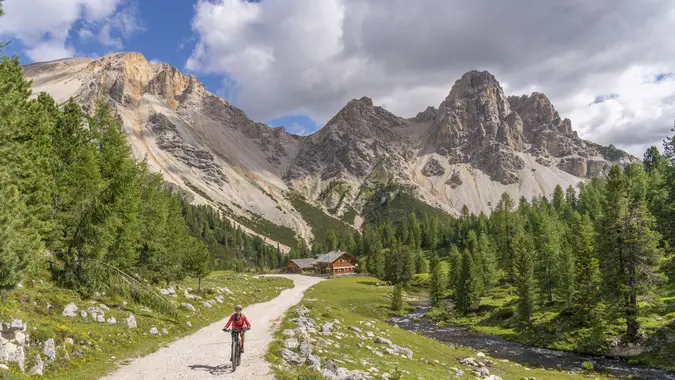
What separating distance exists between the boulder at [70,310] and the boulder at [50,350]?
649cm

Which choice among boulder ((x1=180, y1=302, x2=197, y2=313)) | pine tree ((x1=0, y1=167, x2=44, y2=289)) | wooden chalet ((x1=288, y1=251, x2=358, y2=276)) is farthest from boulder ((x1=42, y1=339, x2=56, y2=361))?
wooden chalet ((x1=288, y1=251, x2=358, y2=276))

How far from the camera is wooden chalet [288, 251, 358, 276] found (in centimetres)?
16212

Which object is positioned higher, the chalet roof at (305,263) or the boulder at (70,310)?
the boulder at (70,310)

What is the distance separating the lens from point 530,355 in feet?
149

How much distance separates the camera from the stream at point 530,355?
121ft

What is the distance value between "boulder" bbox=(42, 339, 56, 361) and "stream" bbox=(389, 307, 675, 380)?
4051cm

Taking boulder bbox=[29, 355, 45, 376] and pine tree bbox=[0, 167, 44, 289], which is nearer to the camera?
pine tree bbox=[0, 167, 44, 289]

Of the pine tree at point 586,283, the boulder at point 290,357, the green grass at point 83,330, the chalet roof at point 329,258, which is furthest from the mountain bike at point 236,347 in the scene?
the chalet roof at point 329,258

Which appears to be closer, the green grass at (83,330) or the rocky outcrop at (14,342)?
the rocky outcrop at (14,342)

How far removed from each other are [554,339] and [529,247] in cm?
3942

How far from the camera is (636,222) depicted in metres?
44.4

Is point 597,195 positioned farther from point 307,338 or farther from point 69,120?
point 69,120

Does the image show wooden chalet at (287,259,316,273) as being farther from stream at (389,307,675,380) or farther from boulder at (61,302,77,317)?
boulder at (61,302,77,317)

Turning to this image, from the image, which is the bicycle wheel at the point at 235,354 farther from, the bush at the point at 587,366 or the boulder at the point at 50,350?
the bush at the point at 587,366
